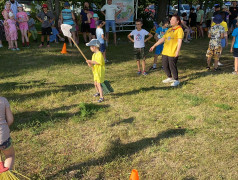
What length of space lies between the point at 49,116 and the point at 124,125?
5.25 feet

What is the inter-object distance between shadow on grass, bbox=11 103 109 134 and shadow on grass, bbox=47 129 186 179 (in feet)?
3.96

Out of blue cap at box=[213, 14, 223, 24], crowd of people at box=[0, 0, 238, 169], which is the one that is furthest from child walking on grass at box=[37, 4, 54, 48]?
blue cap at box=[213, 14, 223, 24]

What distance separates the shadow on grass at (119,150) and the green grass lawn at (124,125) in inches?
0.6

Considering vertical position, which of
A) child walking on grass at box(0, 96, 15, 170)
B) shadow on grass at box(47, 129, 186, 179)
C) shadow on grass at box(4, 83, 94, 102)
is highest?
child walking on grass at box(0, 96, 15, 170)

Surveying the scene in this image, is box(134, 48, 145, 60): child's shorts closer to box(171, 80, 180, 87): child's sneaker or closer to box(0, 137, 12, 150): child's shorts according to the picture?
box(171, 80, 180, 87): child's sneaker

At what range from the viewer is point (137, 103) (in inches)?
228

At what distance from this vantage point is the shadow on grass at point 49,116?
4.73m

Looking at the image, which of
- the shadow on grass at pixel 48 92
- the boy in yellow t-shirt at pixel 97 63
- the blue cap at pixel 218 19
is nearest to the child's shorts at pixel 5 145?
the boy in yellow t-shirt at pixel 97 63

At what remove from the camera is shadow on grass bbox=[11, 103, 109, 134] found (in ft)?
15.5

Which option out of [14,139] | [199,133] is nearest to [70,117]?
[14,139]

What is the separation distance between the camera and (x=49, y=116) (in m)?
5.17

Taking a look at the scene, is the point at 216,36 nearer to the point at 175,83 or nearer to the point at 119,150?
the point at 175,83

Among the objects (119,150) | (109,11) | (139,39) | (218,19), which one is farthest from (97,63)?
(109,11)

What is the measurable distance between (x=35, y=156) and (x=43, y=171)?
0.41 m
